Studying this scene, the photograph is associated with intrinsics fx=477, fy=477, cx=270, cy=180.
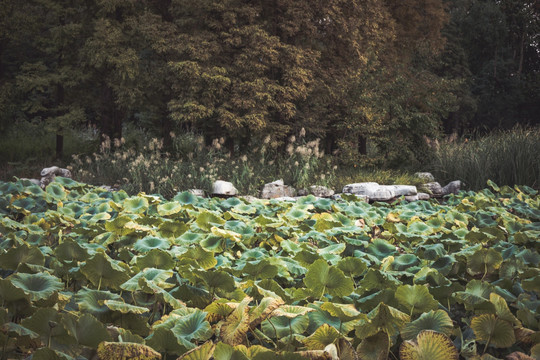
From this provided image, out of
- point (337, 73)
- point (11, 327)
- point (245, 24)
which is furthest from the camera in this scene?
point (337, 73)

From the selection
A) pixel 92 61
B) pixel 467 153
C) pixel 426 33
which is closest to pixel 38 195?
pixel 92 61

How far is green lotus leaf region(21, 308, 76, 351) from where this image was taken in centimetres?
116

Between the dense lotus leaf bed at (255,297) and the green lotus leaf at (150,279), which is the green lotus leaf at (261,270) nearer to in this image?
the dense lotus leaf bed at (255,297)

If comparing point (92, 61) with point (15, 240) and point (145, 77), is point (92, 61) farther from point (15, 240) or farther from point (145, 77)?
point (15, 240)

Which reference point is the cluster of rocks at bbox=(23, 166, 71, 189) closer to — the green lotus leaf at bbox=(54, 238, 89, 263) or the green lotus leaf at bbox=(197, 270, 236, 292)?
the green lotus leaf at bbox=(54, 238, 89, 263)

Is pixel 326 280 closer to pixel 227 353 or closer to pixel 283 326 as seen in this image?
pixel 283 326

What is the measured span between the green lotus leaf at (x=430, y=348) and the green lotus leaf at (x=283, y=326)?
288mm

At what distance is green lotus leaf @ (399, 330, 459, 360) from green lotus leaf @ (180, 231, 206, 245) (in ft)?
4.70

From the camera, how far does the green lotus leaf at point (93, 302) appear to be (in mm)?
1393

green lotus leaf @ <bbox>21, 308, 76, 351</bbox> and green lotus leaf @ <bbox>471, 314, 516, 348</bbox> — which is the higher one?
green lotus leaf @ <bbox>21, 308, 76, 351</bbox>

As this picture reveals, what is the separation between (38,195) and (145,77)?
25.5 ft

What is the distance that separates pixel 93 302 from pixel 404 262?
137cm

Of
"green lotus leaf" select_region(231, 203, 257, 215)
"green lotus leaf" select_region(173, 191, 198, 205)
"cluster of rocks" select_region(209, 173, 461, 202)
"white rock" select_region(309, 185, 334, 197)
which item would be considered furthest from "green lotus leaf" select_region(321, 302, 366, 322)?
"white rock" select_region(309, 185, 334, 197)

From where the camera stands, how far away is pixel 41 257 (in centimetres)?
173
